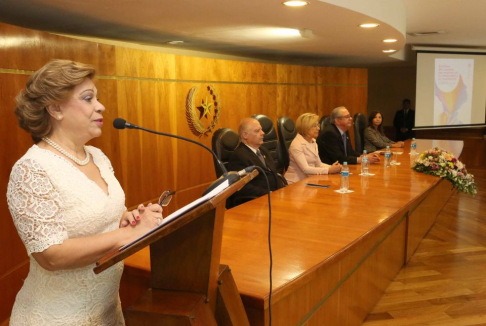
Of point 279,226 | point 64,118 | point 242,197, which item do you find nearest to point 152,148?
point 242,197

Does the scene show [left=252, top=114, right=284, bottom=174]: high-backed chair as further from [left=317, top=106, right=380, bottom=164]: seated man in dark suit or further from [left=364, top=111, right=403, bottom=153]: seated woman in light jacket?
[left=364, top=111, right=403, bottom=153]: seated woman in light jacket

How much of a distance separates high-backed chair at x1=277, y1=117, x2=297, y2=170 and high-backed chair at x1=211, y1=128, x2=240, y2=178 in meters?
1.08

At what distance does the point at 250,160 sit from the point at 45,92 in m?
2.25

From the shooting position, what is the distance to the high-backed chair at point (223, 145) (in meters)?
3.47

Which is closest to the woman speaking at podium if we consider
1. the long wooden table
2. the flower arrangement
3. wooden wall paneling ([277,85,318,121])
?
the long wooden table

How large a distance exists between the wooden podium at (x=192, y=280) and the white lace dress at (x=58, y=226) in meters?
0.19

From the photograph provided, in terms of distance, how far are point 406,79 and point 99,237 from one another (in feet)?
36.4

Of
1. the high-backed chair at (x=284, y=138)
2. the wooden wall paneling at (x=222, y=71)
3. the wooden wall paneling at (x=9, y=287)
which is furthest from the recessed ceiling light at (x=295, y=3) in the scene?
the wooden wall paneling at (x=9, y=287)

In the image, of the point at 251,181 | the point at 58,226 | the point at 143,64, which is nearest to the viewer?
the point at 58,226

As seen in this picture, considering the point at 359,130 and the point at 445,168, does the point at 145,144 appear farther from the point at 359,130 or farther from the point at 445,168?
the point at 359,130

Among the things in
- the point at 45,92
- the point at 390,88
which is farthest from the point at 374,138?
the point at 45,92

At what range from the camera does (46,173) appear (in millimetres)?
1219

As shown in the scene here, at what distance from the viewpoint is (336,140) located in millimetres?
5047

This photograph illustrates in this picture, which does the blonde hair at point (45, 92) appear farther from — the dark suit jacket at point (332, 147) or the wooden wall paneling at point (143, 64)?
the dark suit jacket at point (332, 147)
